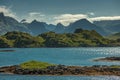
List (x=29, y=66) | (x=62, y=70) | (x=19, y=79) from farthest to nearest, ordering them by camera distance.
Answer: (x=29, y=66), (x=62, y=70), (x=19, y=79)

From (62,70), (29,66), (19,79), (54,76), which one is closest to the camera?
(19,79)

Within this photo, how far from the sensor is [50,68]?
127188 mm

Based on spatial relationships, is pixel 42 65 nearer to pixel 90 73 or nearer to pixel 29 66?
pixel 29 66

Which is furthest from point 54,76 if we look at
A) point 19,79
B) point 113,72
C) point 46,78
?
point 113,72

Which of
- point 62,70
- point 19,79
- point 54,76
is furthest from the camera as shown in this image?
point 62,70

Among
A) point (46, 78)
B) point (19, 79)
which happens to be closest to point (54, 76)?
point (46, 78)

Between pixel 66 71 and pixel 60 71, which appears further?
pixel 66 71

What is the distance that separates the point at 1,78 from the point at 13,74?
12206 millimetres

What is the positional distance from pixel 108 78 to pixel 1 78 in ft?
114

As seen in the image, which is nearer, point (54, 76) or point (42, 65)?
point (54, 76)

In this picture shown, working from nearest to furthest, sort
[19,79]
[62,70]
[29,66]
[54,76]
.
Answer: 1. [19,79]
2. [54,76]
3. [62,70]
4. [29,66]

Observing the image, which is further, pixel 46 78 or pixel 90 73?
pixel 90 73

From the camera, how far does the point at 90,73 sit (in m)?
120

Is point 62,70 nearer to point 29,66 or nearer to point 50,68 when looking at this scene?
point 50,68
